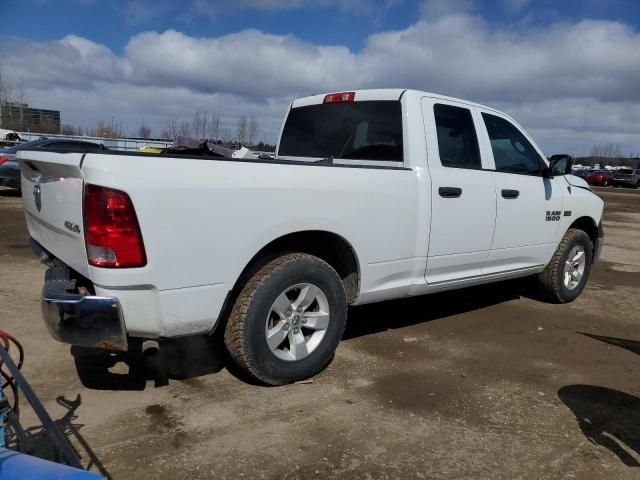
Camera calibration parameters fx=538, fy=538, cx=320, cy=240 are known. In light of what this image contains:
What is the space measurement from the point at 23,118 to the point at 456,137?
55763 mm

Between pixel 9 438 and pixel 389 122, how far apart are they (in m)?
3.28

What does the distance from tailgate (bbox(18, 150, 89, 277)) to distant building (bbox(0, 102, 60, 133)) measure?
51.4 m

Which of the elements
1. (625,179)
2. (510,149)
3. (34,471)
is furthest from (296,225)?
(625,179)

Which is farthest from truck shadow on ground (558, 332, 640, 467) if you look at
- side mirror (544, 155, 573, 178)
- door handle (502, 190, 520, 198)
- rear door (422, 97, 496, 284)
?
side mirror (544, 155, 573, 178)

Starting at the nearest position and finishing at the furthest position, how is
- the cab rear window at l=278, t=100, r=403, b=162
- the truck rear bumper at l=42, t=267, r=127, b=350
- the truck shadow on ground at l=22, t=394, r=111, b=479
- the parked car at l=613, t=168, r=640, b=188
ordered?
the truck shadow on ground at l=22, t=394, r=111, b=479
the truck rear bumper at l=42, t=267, r=127, b=350
the cab rear window at l=278, t=100, r=403, b=162
the parked car at l=613, t=168, r=640, b=188

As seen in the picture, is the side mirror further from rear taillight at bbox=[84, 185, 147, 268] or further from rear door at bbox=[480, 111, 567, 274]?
rear taillight at bbox=[84, 185, 147, 268]

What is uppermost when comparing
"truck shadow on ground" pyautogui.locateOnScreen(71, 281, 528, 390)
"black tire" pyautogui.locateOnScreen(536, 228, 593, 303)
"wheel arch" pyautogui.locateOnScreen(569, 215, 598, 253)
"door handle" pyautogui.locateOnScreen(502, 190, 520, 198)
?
"door handle" pyautogui.locateOnScreen(502, 190, 520, 198)

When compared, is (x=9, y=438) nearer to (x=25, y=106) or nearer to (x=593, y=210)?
(x=593, y=210)

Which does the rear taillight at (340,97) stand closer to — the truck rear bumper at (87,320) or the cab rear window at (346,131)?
the cab rear window at (346,131)

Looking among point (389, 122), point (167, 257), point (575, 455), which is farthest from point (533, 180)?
point (167, 257)

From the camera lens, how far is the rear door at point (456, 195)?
419 cm

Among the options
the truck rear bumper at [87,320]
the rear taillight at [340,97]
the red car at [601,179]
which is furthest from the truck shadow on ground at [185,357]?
the red car at [601,179]

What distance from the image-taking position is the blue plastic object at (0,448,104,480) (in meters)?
1.53

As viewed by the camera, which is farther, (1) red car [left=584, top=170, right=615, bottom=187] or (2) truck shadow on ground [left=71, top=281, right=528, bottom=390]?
(1) red car [left=584, top=170, right=615, bottom=187]
